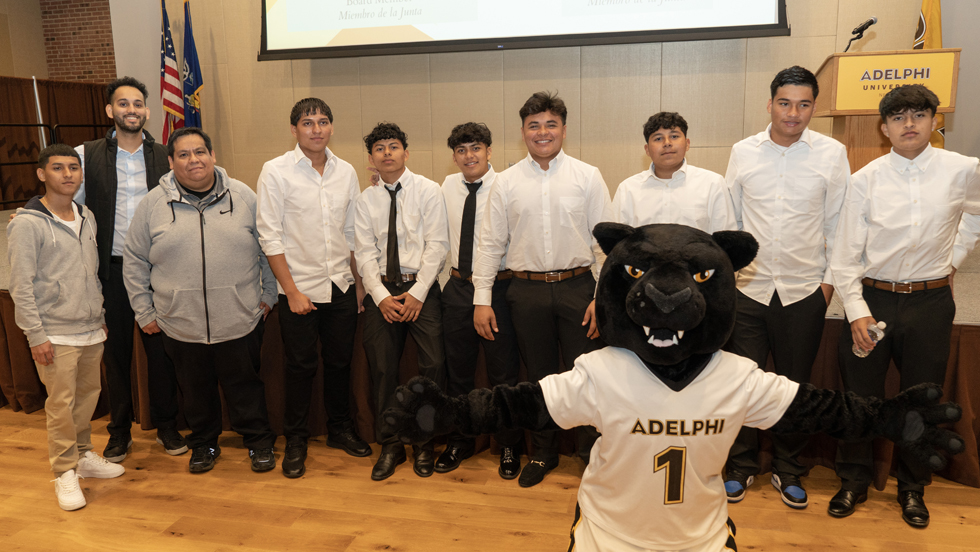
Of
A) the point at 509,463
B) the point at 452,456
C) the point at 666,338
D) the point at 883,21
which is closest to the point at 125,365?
the point at 452,456

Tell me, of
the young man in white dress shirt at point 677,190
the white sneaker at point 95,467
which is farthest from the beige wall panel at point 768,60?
the white sneaker at point 95,467

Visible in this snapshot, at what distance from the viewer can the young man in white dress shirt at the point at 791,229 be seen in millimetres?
2494

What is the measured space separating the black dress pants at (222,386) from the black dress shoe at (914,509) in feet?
9.14

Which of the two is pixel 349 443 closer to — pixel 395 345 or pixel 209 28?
pixel 395 345

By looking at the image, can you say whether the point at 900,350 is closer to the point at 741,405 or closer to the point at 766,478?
the point at 766,478

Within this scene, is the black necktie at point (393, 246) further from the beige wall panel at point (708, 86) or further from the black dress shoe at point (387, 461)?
the beige wall panel at point (708, 86)

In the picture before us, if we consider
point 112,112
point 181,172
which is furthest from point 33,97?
point 181,172

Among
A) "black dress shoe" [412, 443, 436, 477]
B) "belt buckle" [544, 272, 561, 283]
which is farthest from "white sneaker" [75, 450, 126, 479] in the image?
"belt buckle" [544, 272, 561, 283]

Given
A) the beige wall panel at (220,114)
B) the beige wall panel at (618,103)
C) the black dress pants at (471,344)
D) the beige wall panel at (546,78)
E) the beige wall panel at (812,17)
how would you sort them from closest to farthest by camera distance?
1. the black dress pants at (471,344)
2. the beige wall panel at (812,17)
3. the beige wall panel at (618,103)
4. the beige wall panel at (546,78)
5. the beige wall panel at (220,114)

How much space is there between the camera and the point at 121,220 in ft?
9.95

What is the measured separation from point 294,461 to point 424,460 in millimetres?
622

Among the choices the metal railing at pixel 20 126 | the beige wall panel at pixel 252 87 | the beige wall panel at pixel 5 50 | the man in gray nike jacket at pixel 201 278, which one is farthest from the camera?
the beige wall panel at pixel 5 50

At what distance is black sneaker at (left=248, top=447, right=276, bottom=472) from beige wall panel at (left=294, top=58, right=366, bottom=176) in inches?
140

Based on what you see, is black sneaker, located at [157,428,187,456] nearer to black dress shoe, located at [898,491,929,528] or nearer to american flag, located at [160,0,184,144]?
black dress shoe, located at [898,491,929,528]
